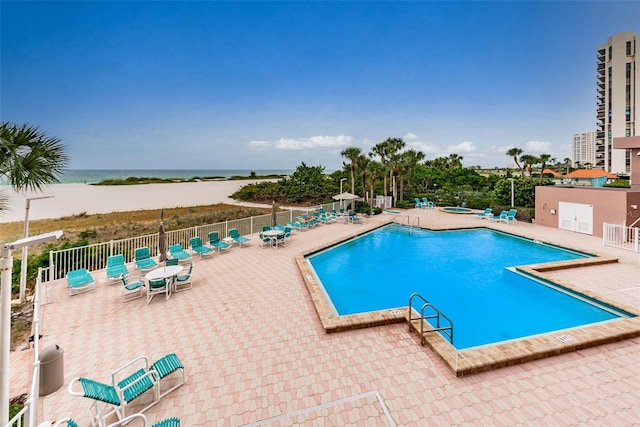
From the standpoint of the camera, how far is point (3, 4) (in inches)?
455

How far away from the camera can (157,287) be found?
7.01 m

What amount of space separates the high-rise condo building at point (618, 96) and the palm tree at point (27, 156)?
6613 cm

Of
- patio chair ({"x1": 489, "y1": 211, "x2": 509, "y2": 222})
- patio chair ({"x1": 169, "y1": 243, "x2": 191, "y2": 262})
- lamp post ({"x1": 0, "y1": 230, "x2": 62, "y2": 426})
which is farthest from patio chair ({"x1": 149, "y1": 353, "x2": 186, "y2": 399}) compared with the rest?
patio chair ({"x1": 489, "y1": 211, "x2": 509, "y2": 222})

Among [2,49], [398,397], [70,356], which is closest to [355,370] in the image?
[398,397]

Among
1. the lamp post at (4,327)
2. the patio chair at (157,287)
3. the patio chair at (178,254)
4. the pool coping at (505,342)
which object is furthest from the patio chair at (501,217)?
the lamp post at (4,327)

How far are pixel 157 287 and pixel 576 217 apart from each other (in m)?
19.0

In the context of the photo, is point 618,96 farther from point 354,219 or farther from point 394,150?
point 354,219

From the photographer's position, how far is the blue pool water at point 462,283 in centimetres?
648

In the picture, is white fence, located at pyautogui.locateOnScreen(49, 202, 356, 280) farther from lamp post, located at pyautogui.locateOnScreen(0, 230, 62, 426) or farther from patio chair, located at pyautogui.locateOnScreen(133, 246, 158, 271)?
lamp post, located at pyautogui.locateOnScreen(0, 230, 62, 426)

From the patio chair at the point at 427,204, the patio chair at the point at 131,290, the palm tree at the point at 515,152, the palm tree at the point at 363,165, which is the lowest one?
the patio chair at the point at 131,290

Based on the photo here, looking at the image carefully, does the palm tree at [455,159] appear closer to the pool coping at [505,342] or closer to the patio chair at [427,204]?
the patio chair at [427,204]

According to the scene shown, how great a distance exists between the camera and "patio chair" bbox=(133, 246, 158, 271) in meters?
8.78

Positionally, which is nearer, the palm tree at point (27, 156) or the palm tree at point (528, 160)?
the palm tree at point (27, 156)

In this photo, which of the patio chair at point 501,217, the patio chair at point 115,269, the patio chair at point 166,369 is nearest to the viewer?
the patio chair at point 166,369
